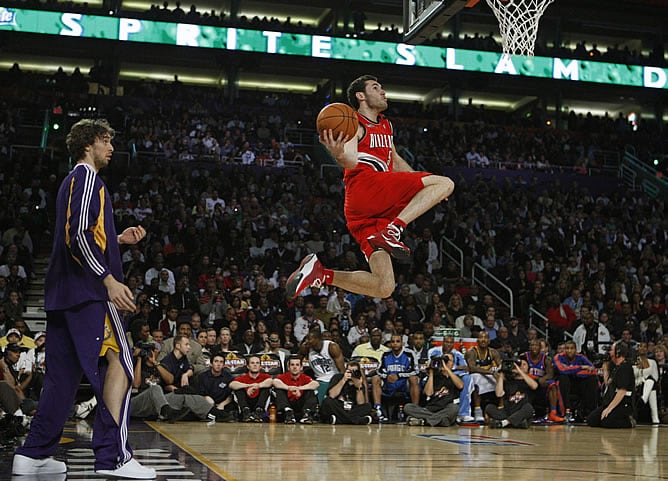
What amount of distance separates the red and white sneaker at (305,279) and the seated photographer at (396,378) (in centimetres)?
642

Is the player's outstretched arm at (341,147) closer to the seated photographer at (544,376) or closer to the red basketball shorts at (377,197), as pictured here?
the red basketball shorts at (377,197)

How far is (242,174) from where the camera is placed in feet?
63.8

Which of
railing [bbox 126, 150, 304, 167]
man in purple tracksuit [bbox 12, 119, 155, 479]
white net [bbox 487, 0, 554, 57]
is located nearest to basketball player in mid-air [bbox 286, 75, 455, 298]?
man in purple tracksuit [bbox 12, 119, 155, 479]

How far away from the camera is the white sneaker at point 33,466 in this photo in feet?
15.9

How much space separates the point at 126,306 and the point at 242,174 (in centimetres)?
1491

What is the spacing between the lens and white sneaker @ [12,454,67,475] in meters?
4.85

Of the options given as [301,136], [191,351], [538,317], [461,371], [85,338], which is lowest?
[461,371]

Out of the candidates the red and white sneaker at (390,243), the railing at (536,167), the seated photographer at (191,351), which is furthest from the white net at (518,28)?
the railing at (536,167)

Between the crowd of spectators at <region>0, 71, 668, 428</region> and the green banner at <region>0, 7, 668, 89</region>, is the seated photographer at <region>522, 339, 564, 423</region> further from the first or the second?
the green banner at <region>0, 7, 668, 89</region>

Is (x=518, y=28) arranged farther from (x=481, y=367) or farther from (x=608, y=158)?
(x=608, y=158)

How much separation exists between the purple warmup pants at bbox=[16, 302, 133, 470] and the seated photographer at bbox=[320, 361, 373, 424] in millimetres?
6509

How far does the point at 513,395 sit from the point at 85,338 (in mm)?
8471

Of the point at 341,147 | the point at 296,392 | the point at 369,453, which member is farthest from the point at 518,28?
the point at 296,392

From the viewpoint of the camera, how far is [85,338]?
4.82 meters
